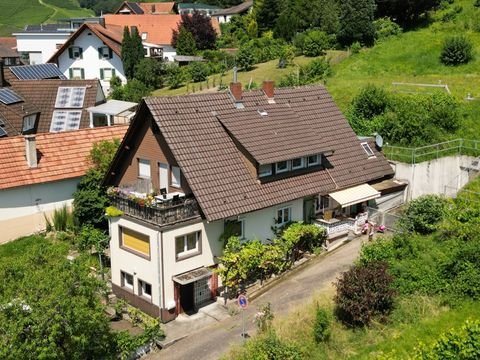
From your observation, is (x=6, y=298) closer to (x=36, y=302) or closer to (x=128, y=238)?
(x=36, y=302)

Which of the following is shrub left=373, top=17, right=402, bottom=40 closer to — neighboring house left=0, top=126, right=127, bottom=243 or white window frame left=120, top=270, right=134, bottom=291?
neighboring house left=0, top=126, right=127, bottom=243

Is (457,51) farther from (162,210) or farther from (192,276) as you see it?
(162,210)

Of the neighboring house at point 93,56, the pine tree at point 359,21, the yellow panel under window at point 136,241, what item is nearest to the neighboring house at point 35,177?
the yellow panel under window at point 136,241

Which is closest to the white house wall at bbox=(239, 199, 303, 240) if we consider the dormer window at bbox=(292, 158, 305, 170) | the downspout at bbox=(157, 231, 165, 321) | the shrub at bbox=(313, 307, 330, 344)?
the dormer window at bbox=(292, 158, 305, 170)

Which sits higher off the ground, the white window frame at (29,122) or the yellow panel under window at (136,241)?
the white window frame at (29,122)

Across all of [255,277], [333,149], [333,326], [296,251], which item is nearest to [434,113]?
[333,149]

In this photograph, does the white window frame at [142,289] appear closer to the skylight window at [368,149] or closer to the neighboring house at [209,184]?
the neighboring house at [209,184]
